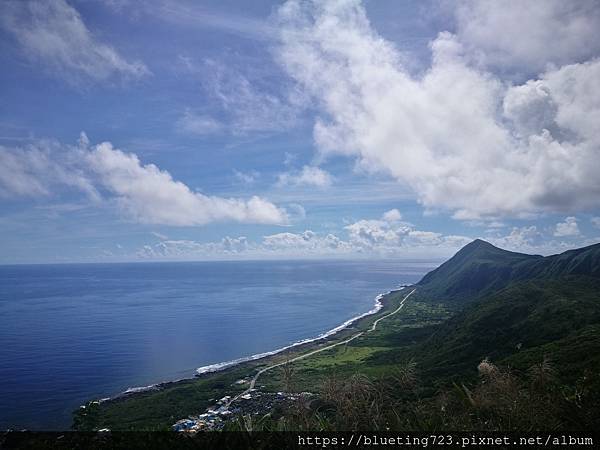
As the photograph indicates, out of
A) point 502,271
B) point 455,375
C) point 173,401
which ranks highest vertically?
point 502,271

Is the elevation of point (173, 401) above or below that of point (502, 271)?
below

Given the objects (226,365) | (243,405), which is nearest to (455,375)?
(243,405)

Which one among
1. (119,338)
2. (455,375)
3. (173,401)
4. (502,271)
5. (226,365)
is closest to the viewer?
(455,375)

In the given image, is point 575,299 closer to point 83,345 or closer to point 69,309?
point 83,345

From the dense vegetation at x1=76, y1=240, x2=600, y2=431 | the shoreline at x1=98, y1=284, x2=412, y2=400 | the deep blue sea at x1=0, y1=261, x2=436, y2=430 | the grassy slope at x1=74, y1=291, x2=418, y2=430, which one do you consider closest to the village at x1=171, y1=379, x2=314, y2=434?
the grassy slope at x1=74, y1=291, x2=418, y2=430

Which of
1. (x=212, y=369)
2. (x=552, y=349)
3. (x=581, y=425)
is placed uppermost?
(x=581, y=425)

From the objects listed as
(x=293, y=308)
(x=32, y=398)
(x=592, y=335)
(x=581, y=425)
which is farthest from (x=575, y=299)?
(x=293, y=308)

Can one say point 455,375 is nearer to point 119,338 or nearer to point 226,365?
point 226,365

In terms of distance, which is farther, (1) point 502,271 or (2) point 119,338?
(1) point 502,271
